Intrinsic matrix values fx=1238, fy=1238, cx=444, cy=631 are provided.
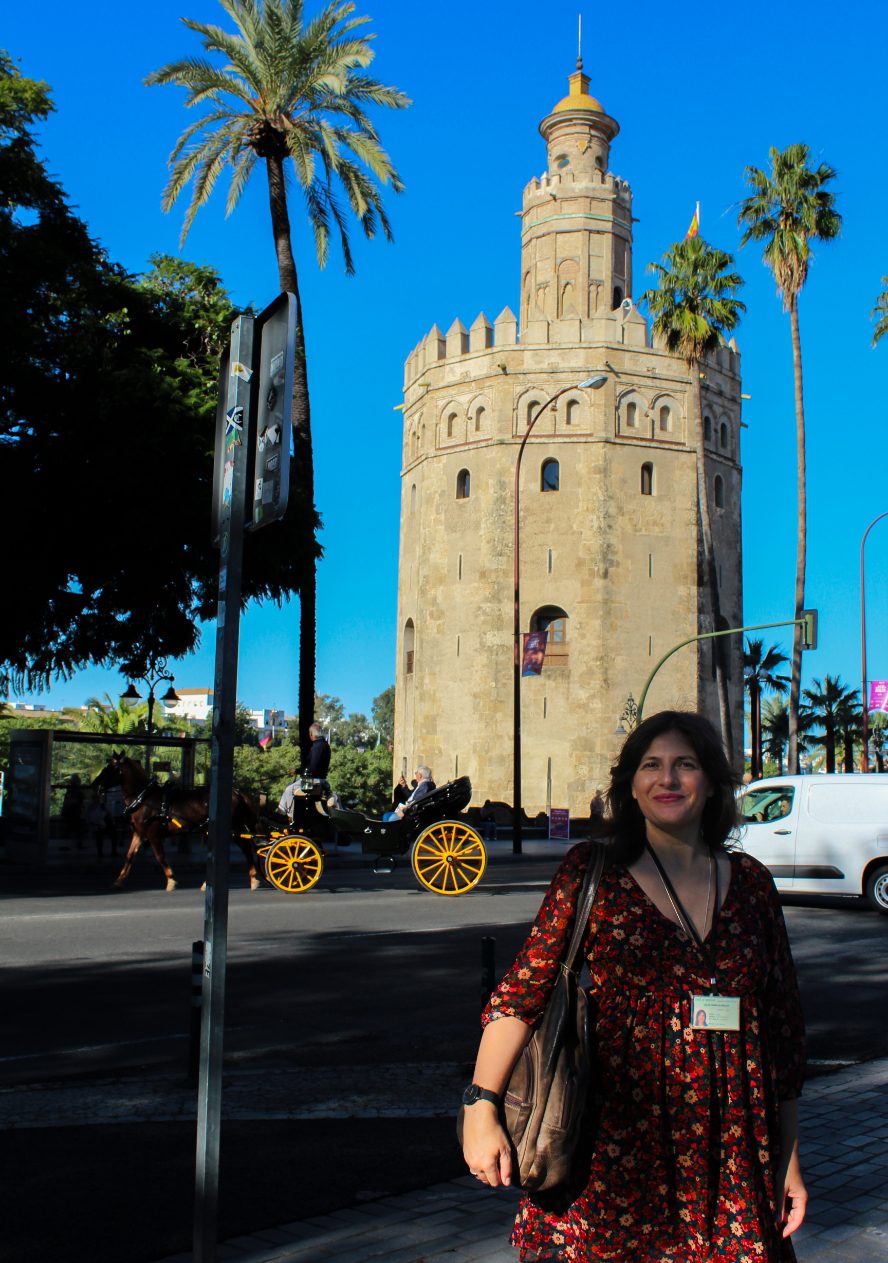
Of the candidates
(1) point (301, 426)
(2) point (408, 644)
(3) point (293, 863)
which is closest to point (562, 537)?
(2) point (408, 644)

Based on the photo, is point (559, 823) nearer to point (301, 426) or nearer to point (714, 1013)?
point (301, 426)

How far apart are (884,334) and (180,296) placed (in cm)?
2745

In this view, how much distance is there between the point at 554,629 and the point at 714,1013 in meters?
40.9

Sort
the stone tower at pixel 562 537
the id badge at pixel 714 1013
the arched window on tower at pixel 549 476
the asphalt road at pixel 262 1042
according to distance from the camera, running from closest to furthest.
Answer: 1. the id badge at pixel 714 1013
2. the asphalt road at pixel 262 1042
3. the stone tower at pixel 562 537
4. the arched window on tower at pixel 549 476

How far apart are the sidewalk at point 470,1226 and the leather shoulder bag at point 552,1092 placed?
1788 millimetres

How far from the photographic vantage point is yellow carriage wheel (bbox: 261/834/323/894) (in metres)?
16.3

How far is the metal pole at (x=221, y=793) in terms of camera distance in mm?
3369

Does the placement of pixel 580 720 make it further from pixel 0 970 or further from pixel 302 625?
pixel 0 970

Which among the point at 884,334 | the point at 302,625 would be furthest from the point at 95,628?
the point at 884,334

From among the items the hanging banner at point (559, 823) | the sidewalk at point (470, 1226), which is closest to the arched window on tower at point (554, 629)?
the hanging banner at point (559, 823)

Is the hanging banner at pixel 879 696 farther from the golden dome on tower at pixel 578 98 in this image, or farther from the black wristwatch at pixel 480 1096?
the black wristwatch at pixel 480 1096

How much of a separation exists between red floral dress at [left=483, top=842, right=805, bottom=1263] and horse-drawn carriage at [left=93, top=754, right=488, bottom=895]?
13.7 meters

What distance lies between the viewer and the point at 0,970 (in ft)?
32.1

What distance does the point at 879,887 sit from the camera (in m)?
15.7
